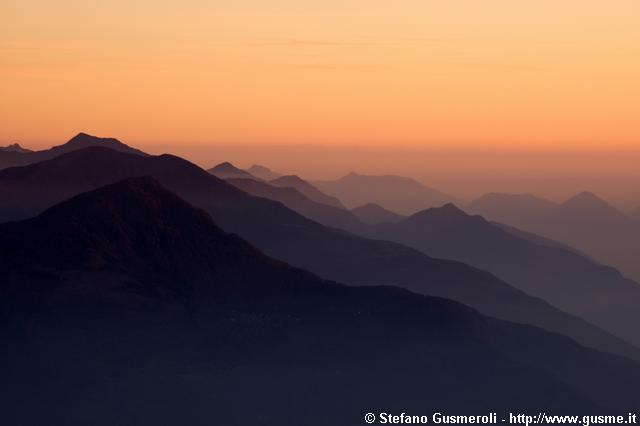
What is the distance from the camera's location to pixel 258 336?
193625mm

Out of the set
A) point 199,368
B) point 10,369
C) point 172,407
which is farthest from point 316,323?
point 10,369

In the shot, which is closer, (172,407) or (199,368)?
(172,407)

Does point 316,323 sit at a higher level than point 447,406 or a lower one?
higher

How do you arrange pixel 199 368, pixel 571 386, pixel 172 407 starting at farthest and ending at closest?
pixel 571 386 < pixel 199 368 < pixel 172 407

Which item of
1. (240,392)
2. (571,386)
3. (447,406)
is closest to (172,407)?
(240,392)

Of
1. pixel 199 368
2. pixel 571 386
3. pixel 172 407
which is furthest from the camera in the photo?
pixel 571 386

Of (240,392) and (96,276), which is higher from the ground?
(96,276)

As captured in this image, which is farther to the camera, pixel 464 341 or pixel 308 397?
pixel 464 341

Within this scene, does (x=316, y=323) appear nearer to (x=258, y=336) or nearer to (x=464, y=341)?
(x=258, y=336)

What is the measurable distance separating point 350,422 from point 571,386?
46128mm

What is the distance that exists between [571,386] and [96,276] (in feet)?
280

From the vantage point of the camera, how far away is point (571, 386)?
645 feet

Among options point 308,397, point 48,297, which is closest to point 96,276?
point 48,297

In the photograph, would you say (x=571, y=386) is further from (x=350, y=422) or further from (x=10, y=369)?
(x=10, y=369)
